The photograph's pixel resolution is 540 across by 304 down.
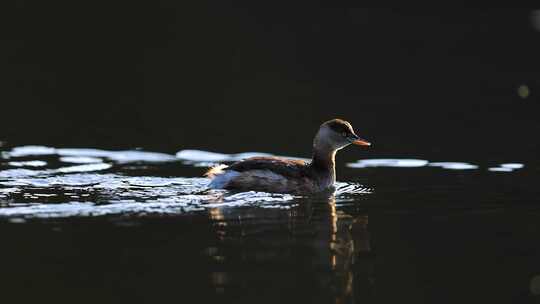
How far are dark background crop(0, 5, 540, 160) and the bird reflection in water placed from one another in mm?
6247

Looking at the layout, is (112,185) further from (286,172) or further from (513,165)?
(513,165)

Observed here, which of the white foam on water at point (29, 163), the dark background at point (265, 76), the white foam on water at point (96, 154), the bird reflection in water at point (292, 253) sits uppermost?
the dark background at point (265, 76)

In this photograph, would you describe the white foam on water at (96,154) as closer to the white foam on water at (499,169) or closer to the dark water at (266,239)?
the dark water at (266,239)

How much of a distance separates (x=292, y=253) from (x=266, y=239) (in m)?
0.64

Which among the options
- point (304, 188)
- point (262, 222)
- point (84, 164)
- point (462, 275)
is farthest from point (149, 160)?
point (462, 275)

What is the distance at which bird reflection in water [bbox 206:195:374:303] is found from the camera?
850 cm

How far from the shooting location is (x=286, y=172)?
43.6 ft

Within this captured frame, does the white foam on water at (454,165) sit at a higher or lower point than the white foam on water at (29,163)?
lower

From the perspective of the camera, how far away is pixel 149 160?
1644 centimetres

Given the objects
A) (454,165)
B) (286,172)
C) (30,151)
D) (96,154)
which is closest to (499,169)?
(454,165)

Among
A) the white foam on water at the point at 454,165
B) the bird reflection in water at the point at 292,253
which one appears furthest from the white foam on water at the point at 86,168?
the white foam on water at the point at 454,165

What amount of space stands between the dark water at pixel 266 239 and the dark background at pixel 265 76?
4012 millimetres

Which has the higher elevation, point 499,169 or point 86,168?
point 86,168

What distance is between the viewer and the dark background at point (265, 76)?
775 inches
